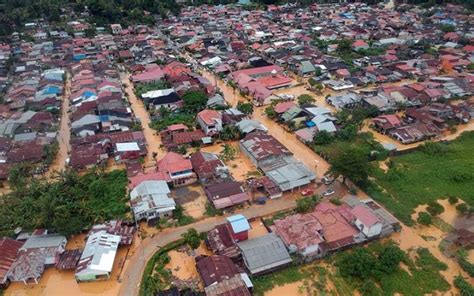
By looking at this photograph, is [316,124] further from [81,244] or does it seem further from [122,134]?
[81,244]

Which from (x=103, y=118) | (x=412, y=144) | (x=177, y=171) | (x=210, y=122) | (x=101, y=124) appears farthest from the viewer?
(x=103, y=118)

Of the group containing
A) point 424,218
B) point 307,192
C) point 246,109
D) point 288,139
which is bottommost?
point 288,139

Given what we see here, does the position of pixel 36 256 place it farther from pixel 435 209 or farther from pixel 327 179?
pixel 435 209

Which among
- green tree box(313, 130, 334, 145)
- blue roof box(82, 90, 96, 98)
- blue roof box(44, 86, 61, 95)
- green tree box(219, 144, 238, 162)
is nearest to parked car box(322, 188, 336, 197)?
green tree box(313, 130, 334, 145)

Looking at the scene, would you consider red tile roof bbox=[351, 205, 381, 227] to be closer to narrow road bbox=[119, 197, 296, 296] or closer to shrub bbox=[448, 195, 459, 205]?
narrow road bbox=[119, 197, 296, 296]

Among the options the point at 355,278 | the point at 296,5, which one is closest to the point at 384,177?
the point at 355,278

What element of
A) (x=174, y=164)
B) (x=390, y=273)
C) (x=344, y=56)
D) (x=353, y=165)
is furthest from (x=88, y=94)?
(x=344, y=56)
